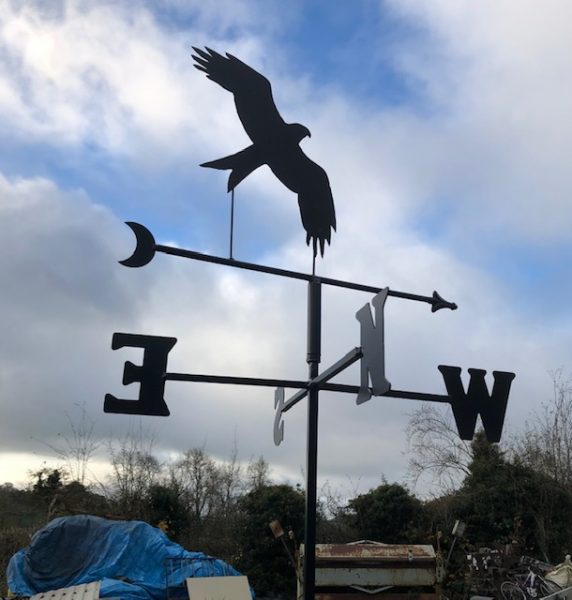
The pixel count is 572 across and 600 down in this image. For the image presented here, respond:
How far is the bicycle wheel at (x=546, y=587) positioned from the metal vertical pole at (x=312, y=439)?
5369 millimetres

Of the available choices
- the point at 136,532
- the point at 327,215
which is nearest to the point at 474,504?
the point at 136,532

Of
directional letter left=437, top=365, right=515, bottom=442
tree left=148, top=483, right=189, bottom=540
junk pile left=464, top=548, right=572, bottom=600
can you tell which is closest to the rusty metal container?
junk pile left=464, top=548, right=572, bottom=600

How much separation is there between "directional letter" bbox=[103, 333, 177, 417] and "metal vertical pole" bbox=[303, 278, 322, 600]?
0.50m

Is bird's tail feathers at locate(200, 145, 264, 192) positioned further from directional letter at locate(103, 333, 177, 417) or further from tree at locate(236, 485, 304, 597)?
tree at locate(236, 485, 304, 597)

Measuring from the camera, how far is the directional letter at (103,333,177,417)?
7.43ft

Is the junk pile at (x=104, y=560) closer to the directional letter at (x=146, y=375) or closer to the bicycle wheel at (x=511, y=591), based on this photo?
the bicycle wheel at (x=511, y=591)

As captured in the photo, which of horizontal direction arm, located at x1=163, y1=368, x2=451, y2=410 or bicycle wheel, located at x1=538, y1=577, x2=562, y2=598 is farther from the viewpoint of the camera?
bicycle wheel, located at x1=538, y1=577, x2=562, y2=598

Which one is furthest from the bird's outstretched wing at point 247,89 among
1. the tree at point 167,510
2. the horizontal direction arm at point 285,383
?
the tree at point 167,510

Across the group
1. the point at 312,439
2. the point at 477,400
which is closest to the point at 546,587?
the point at 477,400

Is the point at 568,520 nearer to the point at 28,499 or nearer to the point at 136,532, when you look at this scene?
the point at 136,532

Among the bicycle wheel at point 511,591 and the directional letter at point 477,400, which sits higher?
the directional letter at point 477,400

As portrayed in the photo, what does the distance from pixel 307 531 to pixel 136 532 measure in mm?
5875

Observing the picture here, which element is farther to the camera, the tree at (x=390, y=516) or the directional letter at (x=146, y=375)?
the tree at (x=390, y=516)

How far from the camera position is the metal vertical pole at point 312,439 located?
2.28 m
